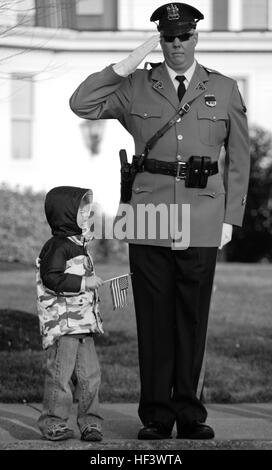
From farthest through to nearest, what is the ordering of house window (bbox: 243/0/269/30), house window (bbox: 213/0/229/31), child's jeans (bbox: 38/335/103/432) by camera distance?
house window (bbox: 243/0/269/30) → house window (bbox: 213/0/229/31) → child's jeans (bbox: 38/335/103/432)

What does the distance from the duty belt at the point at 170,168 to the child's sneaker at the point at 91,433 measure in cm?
127

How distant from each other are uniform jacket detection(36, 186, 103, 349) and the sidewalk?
1.68 ft

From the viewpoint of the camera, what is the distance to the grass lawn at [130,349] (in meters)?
7.67

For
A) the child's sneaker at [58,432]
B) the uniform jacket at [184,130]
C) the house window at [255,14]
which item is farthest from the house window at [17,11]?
the house window at [255,14]

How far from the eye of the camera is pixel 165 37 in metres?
5.89

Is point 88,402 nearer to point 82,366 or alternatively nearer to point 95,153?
point 82,366

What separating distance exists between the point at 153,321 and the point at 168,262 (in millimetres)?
302

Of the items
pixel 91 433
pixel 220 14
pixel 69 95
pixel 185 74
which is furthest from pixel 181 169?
pixel 220 14

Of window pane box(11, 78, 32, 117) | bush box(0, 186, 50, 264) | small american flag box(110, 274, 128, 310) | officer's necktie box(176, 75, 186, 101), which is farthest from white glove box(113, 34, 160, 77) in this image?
window pane box(11, 78, 32, 117)

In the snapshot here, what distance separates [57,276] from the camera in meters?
5.76

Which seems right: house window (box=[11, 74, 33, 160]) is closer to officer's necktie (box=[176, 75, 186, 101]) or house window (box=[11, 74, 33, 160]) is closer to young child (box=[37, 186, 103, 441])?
officer's necktie (box=[176, 75, 186, 101])

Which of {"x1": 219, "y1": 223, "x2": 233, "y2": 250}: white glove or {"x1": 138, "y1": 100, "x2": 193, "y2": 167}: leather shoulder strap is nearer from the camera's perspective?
{"x1": 138, "y1": 100, "x2": 193, "y2": 167}: leather shoulder strap

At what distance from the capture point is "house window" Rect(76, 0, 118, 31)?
21.8m

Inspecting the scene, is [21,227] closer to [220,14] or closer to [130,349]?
[220,14]
